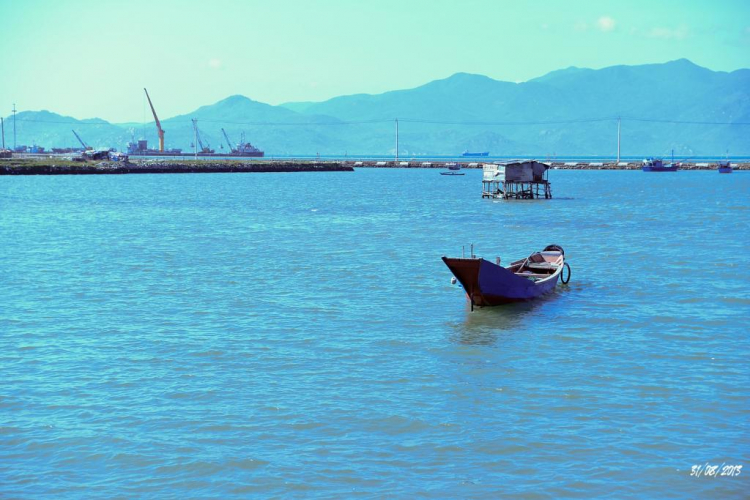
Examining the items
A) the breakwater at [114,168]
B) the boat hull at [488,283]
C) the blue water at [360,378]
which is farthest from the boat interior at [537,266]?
the breakwater at [114,168]

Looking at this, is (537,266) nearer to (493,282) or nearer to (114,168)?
(493,282)

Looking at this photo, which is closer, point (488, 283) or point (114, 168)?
point (488, 283)

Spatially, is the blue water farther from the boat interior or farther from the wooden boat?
the boat interior

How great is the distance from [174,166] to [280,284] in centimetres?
12577

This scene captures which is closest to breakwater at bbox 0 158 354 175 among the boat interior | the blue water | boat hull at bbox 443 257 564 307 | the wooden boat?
the blue water

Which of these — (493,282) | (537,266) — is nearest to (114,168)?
(537,266)

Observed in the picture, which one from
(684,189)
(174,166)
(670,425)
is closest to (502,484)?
(670,425)

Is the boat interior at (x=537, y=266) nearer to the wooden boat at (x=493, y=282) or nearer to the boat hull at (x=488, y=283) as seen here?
the wooden boat at (x=493, y=282)

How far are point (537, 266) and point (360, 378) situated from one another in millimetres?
12837

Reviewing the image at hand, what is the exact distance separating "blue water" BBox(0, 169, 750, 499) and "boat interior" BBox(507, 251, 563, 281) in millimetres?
971

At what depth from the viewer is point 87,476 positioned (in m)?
12.5

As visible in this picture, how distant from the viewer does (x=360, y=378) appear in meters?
17.2

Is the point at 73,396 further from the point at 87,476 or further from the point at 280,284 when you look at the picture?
the point at 280,284

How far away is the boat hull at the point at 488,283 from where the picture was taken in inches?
925
